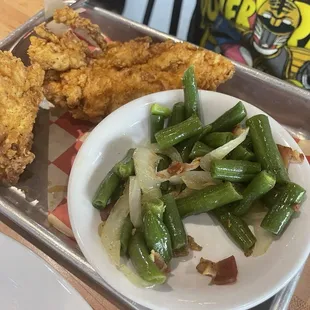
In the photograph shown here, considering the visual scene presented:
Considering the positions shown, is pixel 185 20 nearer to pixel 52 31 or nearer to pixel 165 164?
pixel 52 31

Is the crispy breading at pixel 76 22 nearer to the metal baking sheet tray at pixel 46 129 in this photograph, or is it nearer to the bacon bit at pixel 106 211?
the metal baking sheet tray at pixel 46 129

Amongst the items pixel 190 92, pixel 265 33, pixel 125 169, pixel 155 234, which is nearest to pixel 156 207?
pixel 155 234

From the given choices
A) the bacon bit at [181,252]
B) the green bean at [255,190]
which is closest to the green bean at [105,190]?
the bacon bit at [181,252]

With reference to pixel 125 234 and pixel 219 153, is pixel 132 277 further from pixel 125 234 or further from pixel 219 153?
pixel 219 153

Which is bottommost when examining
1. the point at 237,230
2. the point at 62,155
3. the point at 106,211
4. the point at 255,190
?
the point at 62,155

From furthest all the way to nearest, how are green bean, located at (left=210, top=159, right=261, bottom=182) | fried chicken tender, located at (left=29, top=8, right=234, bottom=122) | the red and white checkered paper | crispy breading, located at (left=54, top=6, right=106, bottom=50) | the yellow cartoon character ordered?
1. the yellow cartoon character
2. crispy breading, located at (left=54, top=6, right=106, bottom=50)
3. fried chicken tender, located at (left=29, top=8, right=234, bottom=122)
4. the red and white checkered paper
5. green bean, located at (left=210, top=159, right=261, bottom=182)

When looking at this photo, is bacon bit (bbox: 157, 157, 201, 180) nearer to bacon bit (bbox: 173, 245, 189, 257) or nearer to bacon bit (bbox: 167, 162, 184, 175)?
bacon bit (bbox: 167, 162, 184, 175)

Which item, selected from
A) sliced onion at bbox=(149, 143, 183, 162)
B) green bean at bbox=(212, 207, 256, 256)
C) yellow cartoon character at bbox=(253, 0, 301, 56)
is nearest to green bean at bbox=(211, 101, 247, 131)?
sliced onion at bbox=(149, 143, 183, 162)

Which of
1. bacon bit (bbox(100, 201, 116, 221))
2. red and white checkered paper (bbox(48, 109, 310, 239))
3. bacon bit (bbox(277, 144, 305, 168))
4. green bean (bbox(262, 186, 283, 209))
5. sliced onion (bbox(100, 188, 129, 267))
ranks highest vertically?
bacon bit (bbox(277, 144, 305, 168))
